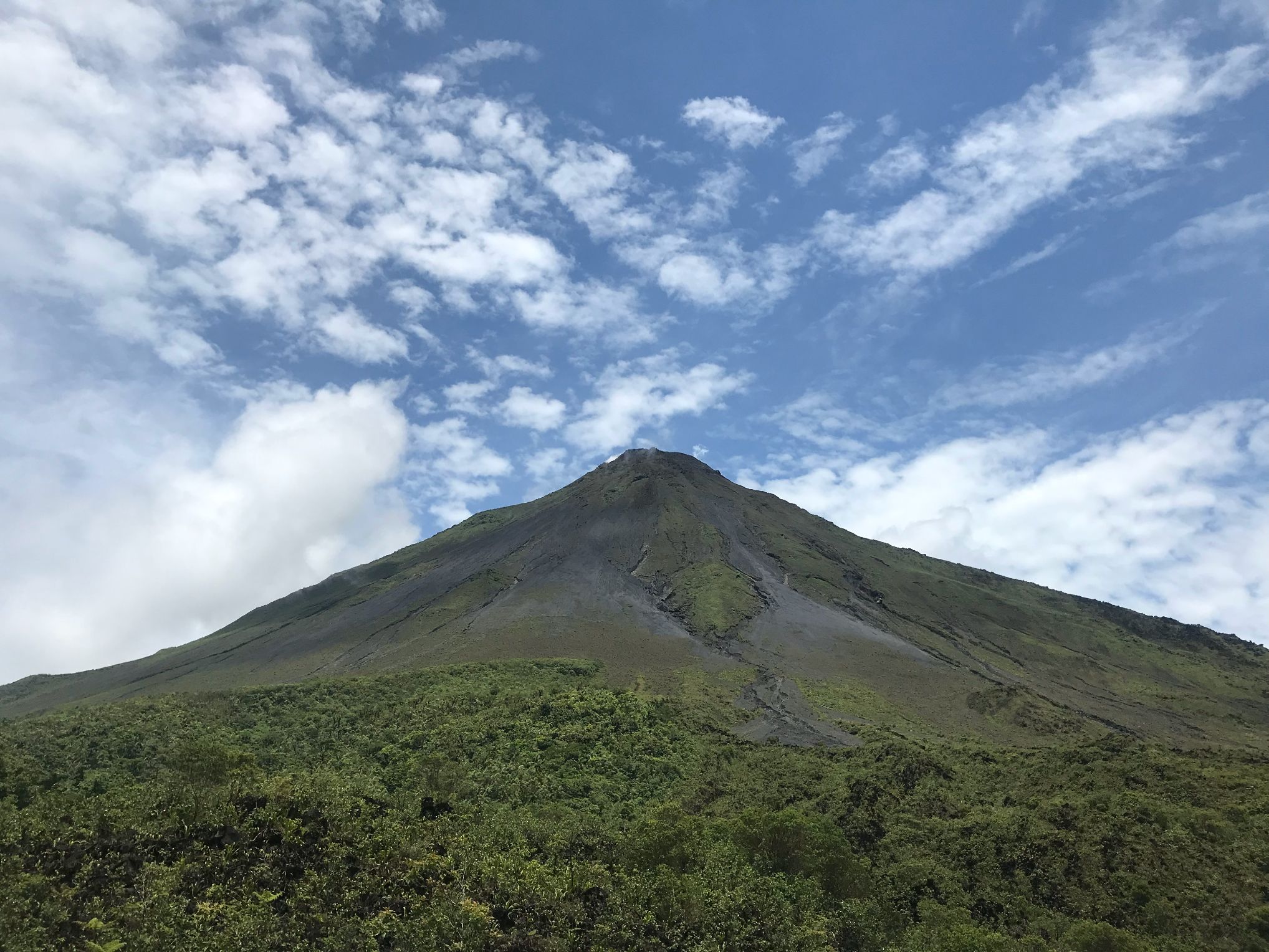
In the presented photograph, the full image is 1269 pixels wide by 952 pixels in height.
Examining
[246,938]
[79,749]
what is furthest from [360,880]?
→ [79,749]

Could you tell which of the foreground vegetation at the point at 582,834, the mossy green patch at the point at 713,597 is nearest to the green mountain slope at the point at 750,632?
the mossy green patch at the point at 713,597

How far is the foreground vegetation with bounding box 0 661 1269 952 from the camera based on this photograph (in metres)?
22.3

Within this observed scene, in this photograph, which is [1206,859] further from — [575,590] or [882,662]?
[575,590]

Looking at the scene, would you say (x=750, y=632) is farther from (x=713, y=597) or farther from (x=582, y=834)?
(x=582, y=834)

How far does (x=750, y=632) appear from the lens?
281ft

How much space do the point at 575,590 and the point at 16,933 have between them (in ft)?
254

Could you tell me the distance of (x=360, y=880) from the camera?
79.0 feet

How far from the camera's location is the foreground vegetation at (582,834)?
22344 mm

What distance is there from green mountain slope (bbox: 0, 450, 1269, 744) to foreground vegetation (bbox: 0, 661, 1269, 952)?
14.1m

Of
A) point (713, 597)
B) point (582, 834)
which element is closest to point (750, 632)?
point (713, 597)

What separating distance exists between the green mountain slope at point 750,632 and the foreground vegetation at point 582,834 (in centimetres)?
1412

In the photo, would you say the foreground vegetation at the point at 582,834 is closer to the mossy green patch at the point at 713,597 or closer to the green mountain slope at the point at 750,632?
the green mountain slope at the point at 750,632

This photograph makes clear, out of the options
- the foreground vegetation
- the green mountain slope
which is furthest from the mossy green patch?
the foreground vegetation

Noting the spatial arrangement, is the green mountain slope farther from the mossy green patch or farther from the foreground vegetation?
the foreground vegetation
